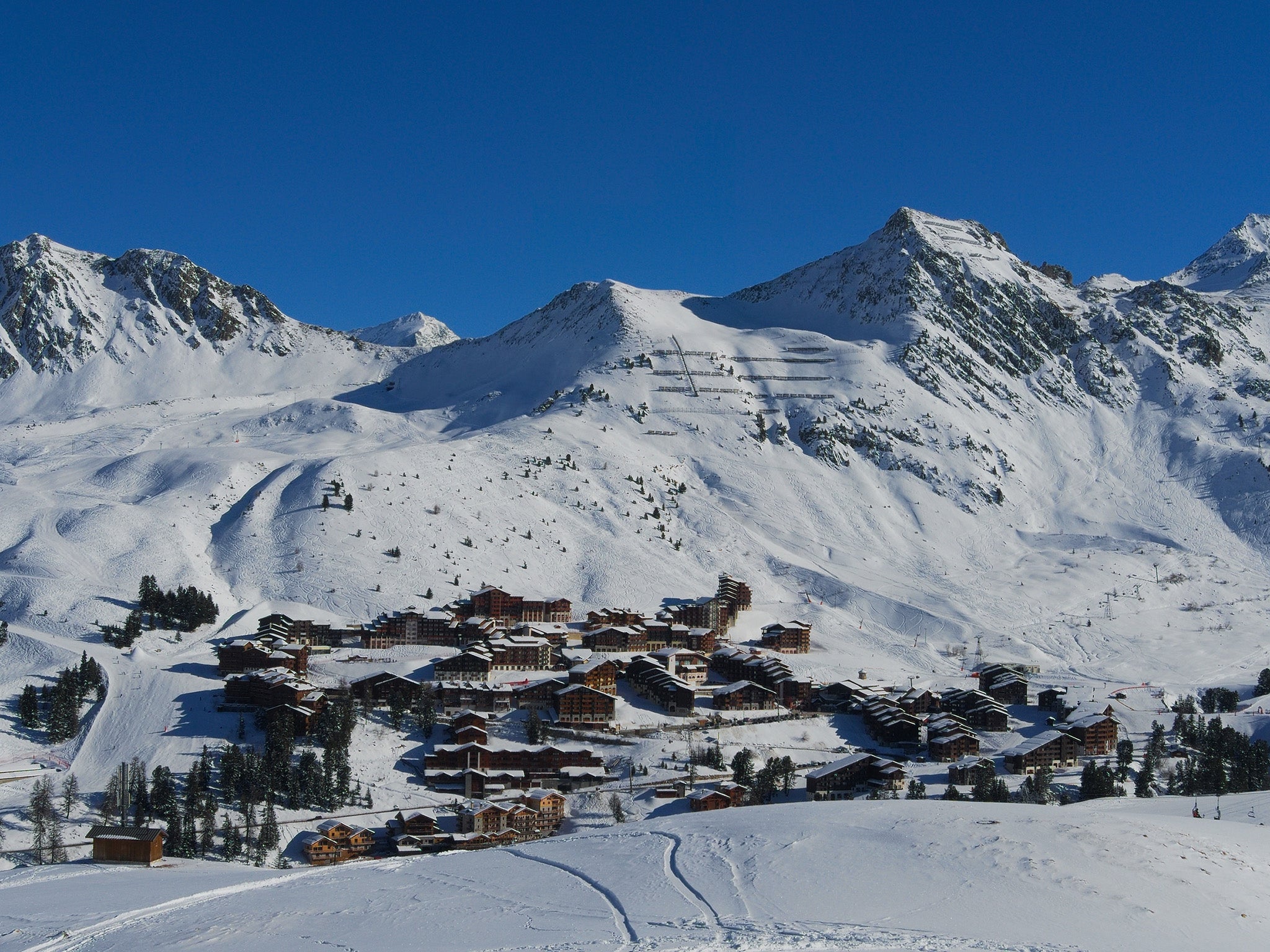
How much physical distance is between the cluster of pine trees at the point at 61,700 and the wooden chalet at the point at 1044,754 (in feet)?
194

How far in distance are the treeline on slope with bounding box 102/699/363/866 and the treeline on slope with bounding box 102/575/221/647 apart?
22.1 meters

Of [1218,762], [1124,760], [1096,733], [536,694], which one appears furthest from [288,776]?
[1096,733]

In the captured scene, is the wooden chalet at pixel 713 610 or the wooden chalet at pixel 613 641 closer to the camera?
the wooden chalet at pixel 613 641

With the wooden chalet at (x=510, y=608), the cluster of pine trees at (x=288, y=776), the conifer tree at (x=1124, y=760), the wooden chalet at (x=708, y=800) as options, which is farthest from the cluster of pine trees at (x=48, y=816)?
the conifer tree at (x=1124, y=760)

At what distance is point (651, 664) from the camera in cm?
9325

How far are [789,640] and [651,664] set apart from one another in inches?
698

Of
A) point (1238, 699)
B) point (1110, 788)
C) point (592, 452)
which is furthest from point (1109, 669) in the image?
point (592, 452)

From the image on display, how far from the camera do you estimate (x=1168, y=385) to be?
199875 millimetres

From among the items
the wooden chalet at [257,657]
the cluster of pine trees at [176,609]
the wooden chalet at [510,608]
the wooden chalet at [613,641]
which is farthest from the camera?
the wooden chalet at [510,608]

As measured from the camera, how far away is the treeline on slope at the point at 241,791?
2458 inches

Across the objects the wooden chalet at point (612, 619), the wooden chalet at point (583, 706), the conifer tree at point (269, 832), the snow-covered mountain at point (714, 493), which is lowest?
the conifer tree at point (269, 832)

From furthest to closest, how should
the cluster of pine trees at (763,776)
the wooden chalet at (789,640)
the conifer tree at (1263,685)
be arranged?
the wooden chalet at (789,640) → the conifer tree at (1263,685) → the cluster of pine trees at (763,776)

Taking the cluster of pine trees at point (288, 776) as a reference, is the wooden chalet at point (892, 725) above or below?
above

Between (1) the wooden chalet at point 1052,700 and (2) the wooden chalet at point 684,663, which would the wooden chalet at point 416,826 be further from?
(1) the wooden chalet at point 1052,700
